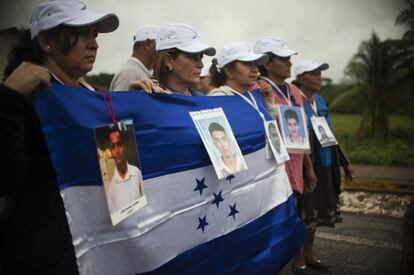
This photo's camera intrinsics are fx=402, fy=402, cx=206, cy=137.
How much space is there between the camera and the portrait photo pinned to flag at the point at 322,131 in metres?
3.69

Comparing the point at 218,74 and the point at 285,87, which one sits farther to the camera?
the point at 285,87

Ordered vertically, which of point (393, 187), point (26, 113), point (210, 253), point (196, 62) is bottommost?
point (393, 187)

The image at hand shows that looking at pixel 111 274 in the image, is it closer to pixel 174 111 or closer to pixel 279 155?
pixel 174 111

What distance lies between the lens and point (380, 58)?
20109mm

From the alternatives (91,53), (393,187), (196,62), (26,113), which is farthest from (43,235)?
(393,187)

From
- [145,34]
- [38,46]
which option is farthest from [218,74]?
[38,46]

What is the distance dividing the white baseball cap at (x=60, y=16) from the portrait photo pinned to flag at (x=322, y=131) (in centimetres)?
255

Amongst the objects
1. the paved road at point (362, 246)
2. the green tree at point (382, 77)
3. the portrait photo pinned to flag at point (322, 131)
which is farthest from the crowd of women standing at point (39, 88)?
the green tree at point (382, 77)

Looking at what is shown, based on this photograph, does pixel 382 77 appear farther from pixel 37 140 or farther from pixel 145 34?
pixel 37 140

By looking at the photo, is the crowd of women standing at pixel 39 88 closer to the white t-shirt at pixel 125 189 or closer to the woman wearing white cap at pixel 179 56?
the woman wearing white cap at pixel 179 56

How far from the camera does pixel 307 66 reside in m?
4.15

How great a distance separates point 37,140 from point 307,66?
128 inches

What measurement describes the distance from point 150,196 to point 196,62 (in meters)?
1.03

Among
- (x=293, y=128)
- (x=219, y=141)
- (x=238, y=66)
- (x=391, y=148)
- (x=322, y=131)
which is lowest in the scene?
(x=391, y=148)
